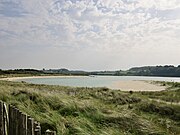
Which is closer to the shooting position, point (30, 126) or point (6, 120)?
point (30, 126)

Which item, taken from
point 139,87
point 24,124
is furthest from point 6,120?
point 139,87

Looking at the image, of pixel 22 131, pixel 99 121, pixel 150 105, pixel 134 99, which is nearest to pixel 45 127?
pixel 99 121

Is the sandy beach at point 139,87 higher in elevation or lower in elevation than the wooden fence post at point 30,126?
lower

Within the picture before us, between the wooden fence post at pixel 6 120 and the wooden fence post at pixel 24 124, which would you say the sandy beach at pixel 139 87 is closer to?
the wooden fence post at pixel 6 120

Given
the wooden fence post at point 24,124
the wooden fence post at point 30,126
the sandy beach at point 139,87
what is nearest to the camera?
the wooden fence post at point 30,126

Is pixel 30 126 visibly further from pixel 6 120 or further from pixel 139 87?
pixel 139 87

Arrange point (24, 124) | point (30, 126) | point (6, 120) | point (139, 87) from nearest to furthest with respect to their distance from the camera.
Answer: point (30, 126) < point (24, 124) < point (6, 120) < point (139, 87)

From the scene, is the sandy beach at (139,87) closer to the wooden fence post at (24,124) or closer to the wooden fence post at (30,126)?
the wooden fence post at (24,124)

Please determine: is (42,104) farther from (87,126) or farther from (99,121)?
(87,126)

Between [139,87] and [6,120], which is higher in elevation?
[6,120]

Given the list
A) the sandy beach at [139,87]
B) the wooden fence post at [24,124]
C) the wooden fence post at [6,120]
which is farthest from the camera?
the sandy beach at [139,87]

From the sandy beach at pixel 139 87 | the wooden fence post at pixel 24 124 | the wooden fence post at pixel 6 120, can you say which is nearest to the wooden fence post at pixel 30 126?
the wooden fence post at pixel 24 124

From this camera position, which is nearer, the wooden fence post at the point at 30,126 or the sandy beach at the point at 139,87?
the wooden fence post at the point at 30,126

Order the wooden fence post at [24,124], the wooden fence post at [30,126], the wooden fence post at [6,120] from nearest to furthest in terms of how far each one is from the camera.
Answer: the wooden fence post at [30,126] → the wooden fence post at [24,124] → the wooden fence post at [6,120]
